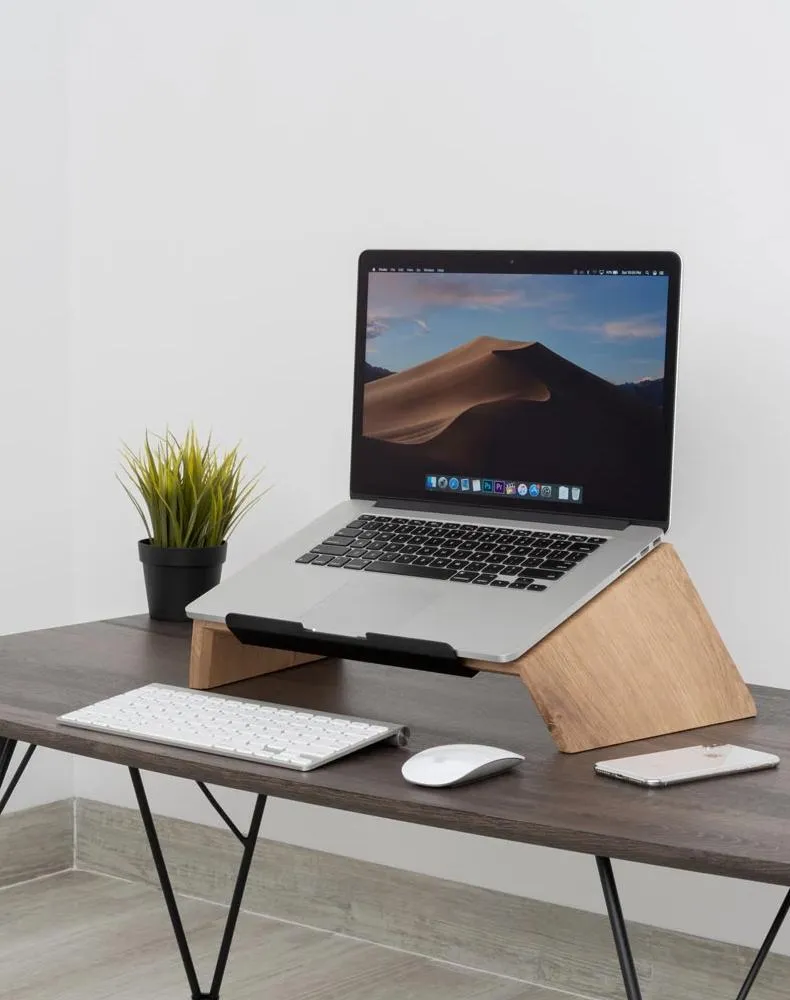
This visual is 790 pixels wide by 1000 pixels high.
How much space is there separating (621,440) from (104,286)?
146 centimetres

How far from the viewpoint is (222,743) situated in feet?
4.49

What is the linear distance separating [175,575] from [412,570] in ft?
1.70

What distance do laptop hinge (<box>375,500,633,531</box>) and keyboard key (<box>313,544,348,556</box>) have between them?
0.44 feet

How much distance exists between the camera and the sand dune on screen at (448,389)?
5.74 ft

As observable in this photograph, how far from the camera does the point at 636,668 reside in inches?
58.3

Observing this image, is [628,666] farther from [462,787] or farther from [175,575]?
[175,575]

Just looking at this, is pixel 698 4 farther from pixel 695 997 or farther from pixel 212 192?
pixel 695 997

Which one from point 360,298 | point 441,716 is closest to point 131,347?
point 360,298

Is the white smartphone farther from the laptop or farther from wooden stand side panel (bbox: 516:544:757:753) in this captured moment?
the laptop

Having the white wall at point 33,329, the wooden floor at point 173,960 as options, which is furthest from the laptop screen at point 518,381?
the white wall at point 33,329

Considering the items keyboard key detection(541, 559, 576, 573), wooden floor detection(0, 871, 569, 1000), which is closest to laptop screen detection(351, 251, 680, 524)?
keyboard key detection(541, 559, 576, 573)

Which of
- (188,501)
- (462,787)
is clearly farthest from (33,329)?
(462,787)

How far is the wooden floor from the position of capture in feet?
7.80

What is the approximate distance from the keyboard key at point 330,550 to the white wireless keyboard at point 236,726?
0.24 metres
